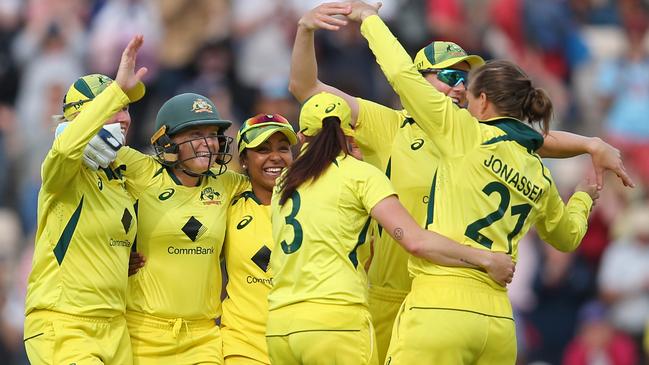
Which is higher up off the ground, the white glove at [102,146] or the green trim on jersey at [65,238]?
the white glove at [102,146]

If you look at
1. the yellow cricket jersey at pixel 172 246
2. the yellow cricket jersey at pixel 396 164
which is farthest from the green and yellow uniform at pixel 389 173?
the yellow cricket jersey at pixel 172 246

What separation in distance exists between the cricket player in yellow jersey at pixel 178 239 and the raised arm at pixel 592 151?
80.1 inches

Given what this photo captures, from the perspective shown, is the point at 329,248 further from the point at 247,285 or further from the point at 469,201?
the point at 247,285

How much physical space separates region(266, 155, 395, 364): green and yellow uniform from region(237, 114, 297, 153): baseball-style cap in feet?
3.00

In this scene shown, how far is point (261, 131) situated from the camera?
7.77 metres

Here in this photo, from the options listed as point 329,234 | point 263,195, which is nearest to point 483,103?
point 329,234

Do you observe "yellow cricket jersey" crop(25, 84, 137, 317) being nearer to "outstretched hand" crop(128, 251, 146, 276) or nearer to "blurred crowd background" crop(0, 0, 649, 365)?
"outstretched hand" crop(128, 251, 146, 276)

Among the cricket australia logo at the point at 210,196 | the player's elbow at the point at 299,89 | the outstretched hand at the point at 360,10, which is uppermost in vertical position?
the outstretched hand at the point at 360,10

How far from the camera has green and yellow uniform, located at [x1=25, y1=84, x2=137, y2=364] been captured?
23.5 feet

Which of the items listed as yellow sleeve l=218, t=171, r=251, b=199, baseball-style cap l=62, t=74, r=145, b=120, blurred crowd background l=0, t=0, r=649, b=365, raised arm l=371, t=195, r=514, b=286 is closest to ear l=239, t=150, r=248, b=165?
yellow sleeve l=218, t=171, r=251, b=199

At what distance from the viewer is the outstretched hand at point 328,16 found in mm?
7328

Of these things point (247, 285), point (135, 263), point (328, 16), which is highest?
point (328, 16)

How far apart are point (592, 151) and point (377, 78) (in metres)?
6.16

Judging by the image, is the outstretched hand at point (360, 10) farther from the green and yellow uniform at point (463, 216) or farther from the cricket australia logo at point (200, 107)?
the cricket australia logo at point (200, 107)
